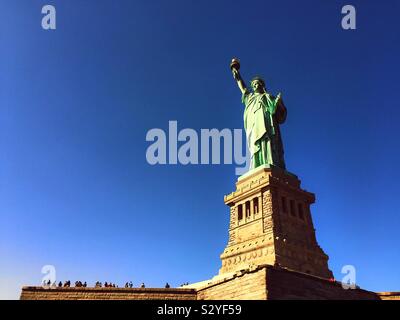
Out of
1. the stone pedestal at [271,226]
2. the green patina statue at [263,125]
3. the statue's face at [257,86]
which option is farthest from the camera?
the statue's face at [257,86]

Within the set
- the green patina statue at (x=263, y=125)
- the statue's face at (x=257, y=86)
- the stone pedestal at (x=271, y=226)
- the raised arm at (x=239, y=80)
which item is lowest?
the stone pedestal at (x=271, y=226)

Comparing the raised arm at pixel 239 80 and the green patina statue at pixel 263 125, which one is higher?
the raised arm at pixel 239 80

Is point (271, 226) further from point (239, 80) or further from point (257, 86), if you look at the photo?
point (239, 80)

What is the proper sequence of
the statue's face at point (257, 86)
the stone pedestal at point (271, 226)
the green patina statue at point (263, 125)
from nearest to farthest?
the stone pedestal at point (271, 226)
the green patina statue at point (263, 125)
the statue's face at point (257, 86)

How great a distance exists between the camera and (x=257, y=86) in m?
35.3

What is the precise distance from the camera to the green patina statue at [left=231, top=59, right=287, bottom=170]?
1242 inches

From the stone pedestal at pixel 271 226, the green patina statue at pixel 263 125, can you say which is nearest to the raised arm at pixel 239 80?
the green patina statue at pixel 263 125

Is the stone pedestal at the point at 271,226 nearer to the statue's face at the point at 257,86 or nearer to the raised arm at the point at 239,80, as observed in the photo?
the statue's face at the point at 257,86

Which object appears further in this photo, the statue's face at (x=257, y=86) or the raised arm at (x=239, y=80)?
the raised arm at (x=239, y=80)

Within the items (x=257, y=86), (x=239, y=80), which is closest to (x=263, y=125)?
(x=257, y=86)

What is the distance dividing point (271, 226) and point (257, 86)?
14.3 m

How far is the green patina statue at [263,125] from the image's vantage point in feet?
104

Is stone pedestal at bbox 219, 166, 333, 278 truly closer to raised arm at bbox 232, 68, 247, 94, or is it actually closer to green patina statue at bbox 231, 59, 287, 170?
green patina statue at bbox 231, 59, 287, 170
